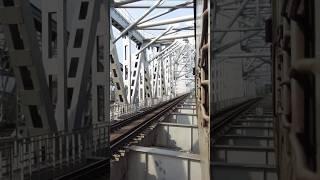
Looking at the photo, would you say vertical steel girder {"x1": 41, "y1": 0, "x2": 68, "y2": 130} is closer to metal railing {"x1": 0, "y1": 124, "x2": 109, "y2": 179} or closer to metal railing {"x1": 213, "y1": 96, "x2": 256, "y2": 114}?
metal railing {"x1": 0, "y1": 124, "x2": 109, "y2": 179}

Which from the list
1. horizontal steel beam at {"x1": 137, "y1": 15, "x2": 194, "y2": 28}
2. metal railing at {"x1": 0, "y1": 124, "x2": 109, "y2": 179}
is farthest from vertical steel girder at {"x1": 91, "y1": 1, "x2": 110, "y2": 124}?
horizontal steel beam at {"x1": 137, "y1": 15, "x2": 194, "y2": 28}

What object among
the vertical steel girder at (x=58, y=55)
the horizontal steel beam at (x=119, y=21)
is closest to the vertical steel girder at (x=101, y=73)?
the vertical steel girder at (x=58, y=55)

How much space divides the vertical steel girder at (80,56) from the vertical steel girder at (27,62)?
1654mm

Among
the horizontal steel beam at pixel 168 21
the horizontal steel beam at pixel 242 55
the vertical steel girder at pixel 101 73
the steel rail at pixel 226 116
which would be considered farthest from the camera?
the horizontal steel beam at pixel 168 21

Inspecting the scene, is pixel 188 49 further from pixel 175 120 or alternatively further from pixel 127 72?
pixel 175 120

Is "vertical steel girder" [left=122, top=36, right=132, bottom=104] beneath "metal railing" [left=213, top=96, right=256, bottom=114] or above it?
above

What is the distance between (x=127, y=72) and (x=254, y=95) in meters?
43.7

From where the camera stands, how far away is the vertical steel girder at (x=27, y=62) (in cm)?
783

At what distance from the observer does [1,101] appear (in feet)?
36.3

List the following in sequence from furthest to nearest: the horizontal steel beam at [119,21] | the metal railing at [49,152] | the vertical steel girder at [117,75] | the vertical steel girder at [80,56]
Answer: the horizontal steel beam at [119,21] < the vertical steel girder at [117,75] < the vertical steel girder at [80,56] < the metal railing at [49,152]

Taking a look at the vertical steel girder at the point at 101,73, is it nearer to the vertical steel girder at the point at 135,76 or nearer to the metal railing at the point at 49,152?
the metal railing at the point at 49,152

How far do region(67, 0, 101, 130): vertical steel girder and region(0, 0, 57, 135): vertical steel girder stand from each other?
5.43 feet

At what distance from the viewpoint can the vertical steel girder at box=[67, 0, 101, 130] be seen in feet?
33.9

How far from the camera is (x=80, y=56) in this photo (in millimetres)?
10516
